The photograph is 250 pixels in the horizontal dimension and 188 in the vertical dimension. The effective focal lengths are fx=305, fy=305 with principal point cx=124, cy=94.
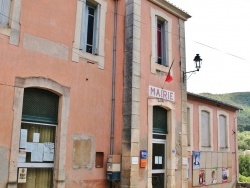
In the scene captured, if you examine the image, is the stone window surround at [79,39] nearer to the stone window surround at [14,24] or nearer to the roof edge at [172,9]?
the stone window surround at [14,24]

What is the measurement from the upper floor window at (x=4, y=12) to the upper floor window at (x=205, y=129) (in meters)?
9.74

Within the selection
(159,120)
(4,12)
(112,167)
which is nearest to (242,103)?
(159,120)

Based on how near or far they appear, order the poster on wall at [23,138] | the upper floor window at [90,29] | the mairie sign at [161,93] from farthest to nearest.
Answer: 1. the mairie sign at [161,93]
2. the upper floor window at [90,29]
3. the poster on wall at [23,138]

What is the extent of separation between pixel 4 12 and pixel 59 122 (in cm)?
295

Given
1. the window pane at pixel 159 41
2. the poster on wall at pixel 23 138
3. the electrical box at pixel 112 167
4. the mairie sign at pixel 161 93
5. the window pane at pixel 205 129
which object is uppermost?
the window pane at pixel 159 41

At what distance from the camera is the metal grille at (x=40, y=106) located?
7281 millimetres

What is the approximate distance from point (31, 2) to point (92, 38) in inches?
81.6

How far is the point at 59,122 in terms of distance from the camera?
7738 millimetres

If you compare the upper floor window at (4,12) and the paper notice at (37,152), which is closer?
the upper floor window at (4,12)

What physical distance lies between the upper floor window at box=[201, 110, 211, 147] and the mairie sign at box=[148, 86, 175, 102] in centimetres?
423

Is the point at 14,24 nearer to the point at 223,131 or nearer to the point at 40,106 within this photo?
the point at 40,106

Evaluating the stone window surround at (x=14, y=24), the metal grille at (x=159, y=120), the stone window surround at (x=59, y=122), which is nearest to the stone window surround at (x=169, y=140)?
the metal grille at (x=159, y=120)

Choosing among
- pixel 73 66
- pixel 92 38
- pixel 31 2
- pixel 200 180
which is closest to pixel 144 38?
pixel 92 38

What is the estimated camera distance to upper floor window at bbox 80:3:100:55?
8.75 meters
